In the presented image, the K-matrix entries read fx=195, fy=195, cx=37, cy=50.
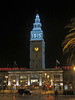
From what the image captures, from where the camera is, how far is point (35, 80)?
108250mm

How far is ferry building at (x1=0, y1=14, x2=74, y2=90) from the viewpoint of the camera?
107 metres

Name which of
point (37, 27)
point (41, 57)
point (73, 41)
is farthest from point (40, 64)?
point (73, 41)

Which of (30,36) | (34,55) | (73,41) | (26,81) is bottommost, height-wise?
(26,81)

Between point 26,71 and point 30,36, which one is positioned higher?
point 30,36

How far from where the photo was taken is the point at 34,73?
110 metres

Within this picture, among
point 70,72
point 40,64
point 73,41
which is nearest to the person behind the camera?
point 73,41

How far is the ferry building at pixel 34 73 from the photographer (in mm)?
106562

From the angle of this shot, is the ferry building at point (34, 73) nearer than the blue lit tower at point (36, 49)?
Yes

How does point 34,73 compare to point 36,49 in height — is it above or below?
below

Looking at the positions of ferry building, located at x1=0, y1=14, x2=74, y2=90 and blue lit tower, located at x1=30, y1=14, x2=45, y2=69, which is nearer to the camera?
ferry building, located at x1=0, y1=14, x2=74, y2=90

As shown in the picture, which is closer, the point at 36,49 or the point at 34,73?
the point at 34,73

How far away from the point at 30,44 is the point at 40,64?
44.2 feet

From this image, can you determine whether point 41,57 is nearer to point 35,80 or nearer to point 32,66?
point 32,66

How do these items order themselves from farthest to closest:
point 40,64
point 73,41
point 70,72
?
point 40,64 < point 70,72 < point 73,41
